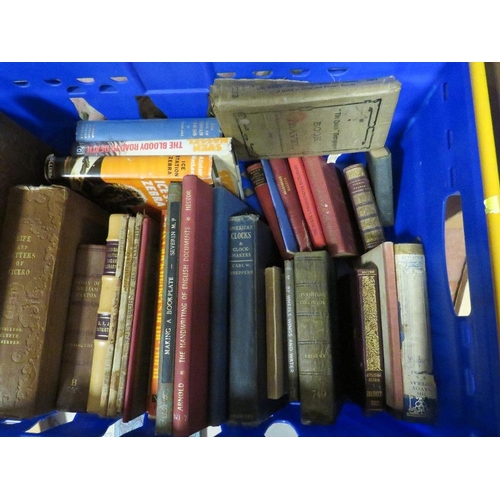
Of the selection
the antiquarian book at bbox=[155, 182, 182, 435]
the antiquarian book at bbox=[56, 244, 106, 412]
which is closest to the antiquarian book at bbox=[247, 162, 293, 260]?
the antiquarian book at bbox=[155, 182, 182, 435]

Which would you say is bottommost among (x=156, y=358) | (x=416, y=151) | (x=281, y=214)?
(x=156, y=358)

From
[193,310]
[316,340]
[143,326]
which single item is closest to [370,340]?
[316,340]

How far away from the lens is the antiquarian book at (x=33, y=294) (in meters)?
0.63

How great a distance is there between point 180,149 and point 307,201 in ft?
0.96

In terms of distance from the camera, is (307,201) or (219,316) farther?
(307,201)

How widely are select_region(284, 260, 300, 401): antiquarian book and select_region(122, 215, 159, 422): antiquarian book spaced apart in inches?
11.0

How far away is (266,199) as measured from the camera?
2.71 feet

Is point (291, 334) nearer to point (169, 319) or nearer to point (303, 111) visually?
point (169, 319)

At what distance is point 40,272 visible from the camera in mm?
656

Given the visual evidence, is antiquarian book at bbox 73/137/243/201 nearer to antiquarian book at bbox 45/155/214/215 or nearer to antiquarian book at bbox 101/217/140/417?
antiquarian book at bbox 45/155/214/215

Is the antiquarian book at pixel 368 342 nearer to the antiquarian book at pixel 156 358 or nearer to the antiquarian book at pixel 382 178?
the antiquarian book at pixel 382 178

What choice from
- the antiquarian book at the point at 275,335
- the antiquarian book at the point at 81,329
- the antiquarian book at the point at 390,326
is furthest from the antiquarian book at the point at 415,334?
the antiquarian book at the point at 81,329

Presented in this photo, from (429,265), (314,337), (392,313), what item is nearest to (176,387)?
(314,337)

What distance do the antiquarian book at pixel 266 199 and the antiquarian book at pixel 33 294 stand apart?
0.39m
